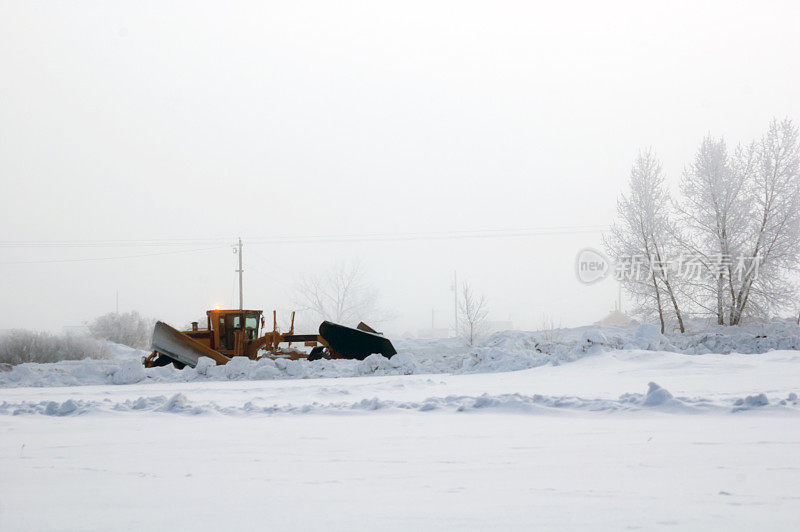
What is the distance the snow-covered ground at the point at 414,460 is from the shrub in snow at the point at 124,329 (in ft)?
102

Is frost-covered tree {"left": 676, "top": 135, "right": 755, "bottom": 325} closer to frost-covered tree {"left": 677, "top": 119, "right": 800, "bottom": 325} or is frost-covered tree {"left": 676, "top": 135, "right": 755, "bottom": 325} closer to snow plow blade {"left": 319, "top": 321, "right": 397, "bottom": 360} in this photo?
frost-covered tree {"left": 677, "top": 119, "right": 800, "bottom": 325}

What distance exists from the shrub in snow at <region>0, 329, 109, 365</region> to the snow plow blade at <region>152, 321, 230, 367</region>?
13166mm

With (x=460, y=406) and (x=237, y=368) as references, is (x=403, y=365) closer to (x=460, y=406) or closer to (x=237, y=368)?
(x=237, y=368)

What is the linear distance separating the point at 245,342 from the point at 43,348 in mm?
14450

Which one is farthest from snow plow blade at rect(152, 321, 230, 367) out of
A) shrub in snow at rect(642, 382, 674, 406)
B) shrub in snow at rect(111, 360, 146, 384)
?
shrub in snow at rect(642, 382, 674, 406)

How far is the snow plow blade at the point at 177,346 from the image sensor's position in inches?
635

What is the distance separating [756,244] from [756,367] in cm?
1675

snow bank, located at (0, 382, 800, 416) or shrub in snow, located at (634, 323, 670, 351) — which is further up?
shrub in snow, located at (634, 323, 670, 351)

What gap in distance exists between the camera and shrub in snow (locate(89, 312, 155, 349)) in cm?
3881

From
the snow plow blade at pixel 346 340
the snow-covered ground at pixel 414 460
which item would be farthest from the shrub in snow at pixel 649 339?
the snow plow blade at pixel 346 340

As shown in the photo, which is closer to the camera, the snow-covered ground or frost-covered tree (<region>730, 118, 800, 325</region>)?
the snow-covered ground

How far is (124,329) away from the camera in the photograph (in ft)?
129

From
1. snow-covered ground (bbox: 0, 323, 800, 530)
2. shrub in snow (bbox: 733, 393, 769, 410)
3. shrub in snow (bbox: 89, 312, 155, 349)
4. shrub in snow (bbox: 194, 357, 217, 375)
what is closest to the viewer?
snow-covered ground (bbox: 0, 323, 800, 530)

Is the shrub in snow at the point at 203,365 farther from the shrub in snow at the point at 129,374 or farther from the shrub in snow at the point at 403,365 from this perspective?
the shrub in snow at the point at 403,365
